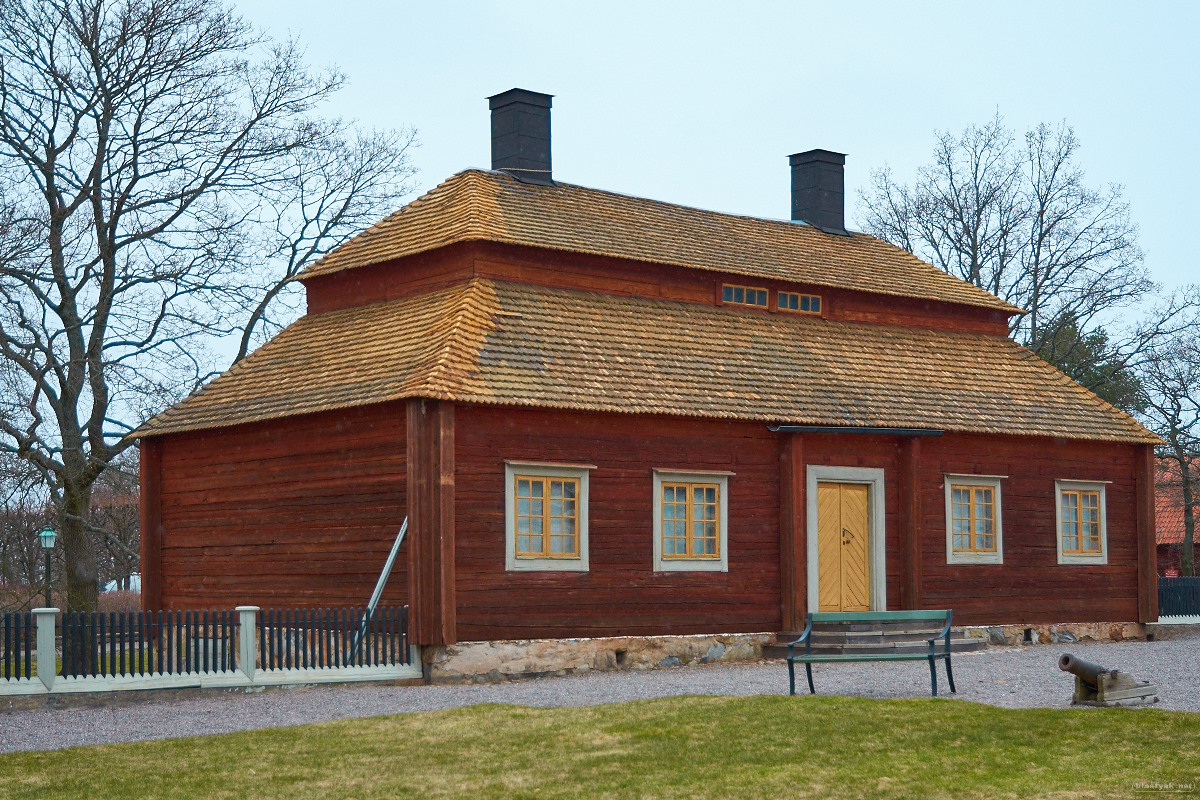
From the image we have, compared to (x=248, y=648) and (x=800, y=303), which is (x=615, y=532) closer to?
(x=248, y=648)

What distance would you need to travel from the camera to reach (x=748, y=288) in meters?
24.0

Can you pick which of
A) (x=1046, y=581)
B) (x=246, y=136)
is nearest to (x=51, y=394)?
(x=246, y=136)

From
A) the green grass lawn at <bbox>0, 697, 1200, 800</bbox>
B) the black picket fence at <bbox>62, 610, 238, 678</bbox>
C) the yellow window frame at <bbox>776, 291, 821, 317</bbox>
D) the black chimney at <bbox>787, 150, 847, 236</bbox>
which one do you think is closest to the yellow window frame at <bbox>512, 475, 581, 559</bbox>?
the black picket fence at <bbox>62, 610, 238, 678</bbox>

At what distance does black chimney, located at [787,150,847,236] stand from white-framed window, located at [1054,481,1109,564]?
6.98m

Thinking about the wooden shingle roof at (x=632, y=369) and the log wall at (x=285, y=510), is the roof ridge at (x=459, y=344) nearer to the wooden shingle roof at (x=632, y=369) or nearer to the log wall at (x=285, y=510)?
the wooden shingle roof at (x=632, y=369)

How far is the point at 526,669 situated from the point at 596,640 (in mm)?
1138

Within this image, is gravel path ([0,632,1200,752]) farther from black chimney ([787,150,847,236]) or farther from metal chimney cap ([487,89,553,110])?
black chimney ([787,150,847,236])

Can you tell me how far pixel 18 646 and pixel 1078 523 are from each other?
16637 mm

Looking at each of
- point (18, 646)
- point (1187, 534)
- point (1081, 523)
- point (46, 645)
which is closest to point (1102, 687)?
point (46, 645)

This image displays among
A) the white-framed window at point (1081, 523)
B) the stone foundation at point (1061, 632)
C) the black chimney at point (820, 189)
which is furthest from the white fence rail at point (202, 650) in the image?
the black chimney at point (820, 189)

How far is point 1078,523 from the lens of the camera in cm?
2500

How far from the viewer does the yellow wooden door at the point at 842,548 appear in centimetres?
2200

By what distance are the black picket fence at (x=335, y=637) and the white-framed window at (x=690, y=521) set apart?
391 cm

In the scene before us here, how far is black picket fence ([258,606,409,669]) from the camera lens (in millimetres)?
17016
